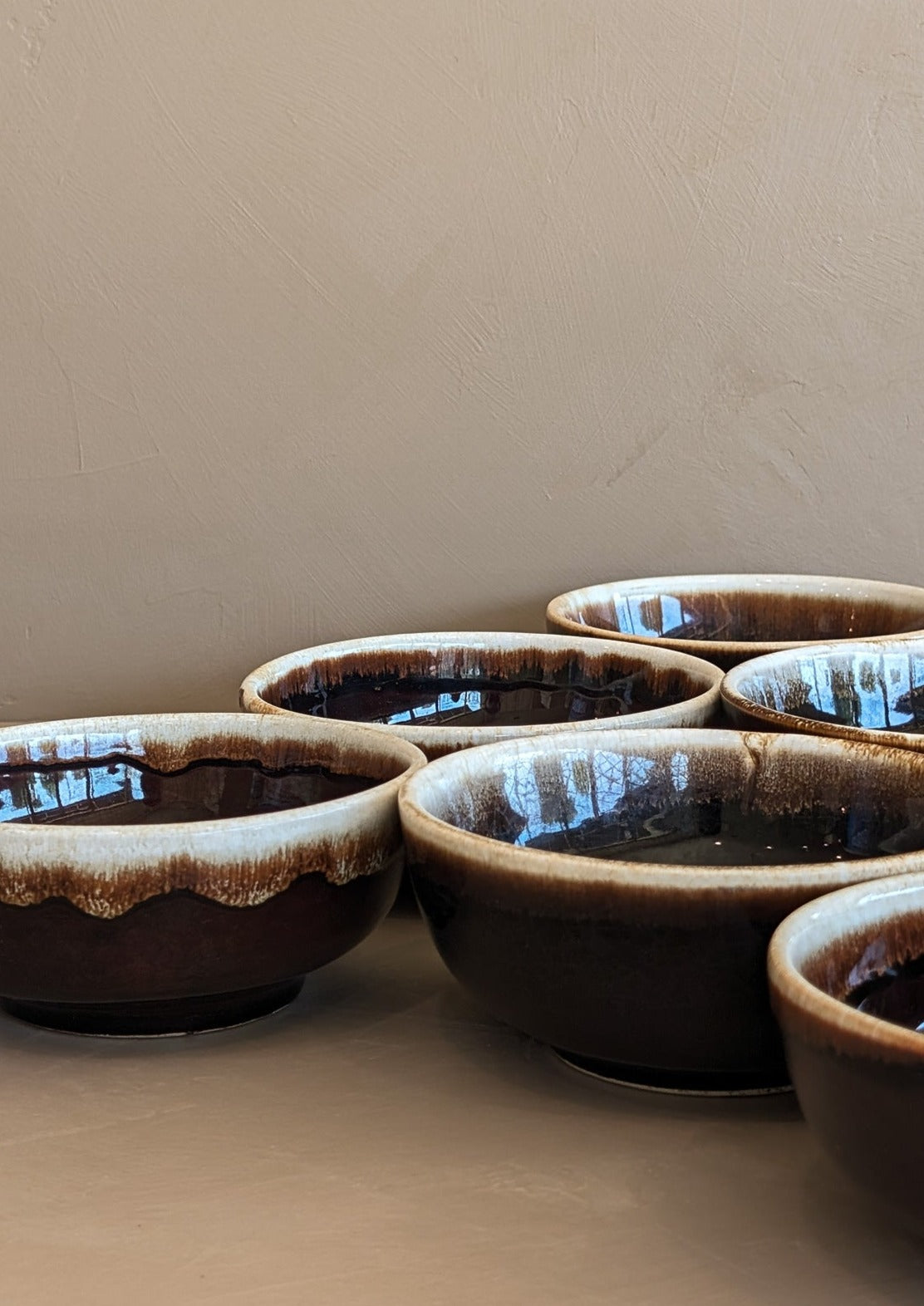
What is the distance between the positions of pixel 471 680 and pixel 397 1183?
53cm

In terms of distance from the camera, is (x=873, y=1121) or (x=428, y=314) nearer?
(x=873, y=1121)

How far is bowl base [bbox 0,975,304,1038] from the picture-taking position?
71cm

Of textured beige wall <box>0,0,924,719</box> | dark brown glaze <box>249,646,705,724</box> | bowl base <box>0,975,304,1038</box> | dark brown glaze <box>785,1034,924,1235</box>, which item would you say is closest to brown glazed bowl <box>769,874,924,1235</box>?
dark brown glaze <box>785,1034,924,1235</box>

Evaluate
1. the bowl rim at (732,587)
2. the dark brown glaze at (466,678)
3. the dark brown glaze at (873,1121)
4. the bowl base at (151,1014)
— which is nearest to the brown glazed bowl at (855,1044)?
the dark brown glaze at (873,1121)

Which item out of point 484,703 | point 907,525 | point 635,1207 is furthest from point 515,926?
point 907,525

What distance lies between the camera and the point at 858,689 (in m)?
0.98

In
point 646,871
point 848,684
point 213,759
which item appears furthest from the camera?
point 848,684

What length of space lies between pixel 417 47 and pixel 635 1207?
0.98 meters

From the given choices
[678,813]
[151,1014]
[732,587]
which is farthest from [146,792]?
[732,587]

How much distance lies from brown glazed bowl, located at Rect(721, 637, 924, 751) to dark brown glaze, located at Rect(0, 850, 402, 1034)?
13.3 inches

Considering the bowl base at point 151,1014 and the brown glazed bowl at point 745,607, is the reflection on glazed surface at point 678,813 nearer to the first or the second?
the bowl base at point 151,1014

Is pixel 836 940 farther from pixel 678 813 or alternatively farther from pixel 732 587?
pixel 732 587

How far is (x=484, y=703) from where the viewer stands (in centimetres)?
107

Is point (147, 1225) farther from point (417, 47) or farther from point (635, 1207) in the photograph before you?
point (417, 47)
